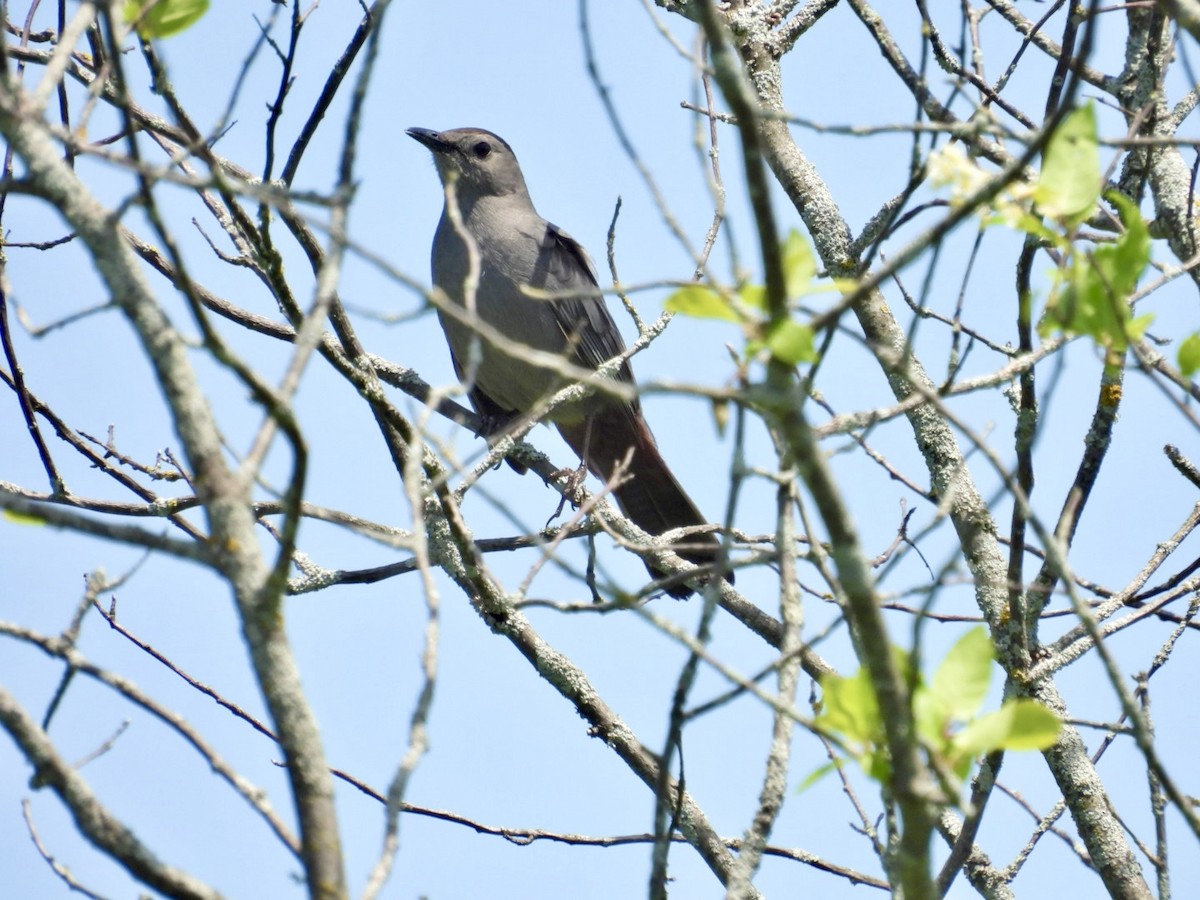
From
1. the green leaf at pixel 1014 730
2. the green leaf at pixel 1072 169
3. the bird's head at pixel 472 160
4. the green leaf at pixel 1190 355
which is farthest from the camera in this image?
the bird's head at pixel 472 160

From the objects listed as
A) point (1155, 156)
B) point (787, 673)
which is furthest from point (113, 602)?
point (1155, 156)

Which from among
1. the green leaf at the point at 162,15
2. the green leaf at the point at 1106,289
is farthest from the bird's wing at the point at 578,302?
the green leaf at the point at 1106,289

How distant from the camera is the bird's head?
26.4 feet

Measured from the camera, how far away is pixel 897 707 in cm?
167

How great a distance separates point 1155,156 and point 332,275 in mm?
2842

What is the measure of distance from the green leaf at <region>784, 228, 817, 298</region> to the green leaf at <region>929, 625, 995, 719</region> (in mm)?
518

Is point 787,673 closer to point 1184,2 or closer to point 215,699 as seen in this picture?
point 1184,2

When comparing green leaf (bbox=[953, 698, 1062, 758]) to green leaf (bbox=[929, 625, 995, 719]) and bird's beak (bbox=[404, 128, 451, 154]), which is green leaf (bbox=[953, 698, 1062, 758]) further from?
bird's beak (bbox=[404, 128, 451, 154])

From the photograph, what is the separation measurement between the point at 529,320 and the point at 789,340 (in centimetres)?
569

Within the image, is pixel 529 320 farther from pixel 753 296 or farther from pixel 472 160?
pixel 753 296

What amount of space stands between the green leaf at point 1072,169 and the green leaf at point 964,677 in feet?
2.07

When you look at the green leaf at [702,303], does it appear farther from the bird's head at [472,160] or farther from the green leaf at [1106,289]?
the bird's head at [472,160]

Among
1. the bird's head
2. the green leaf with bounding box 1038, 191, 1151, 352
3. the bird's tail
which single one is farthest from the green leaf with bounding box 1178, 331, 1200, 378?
the bird's head

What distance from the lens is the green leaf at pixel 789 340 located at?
5.50ft
